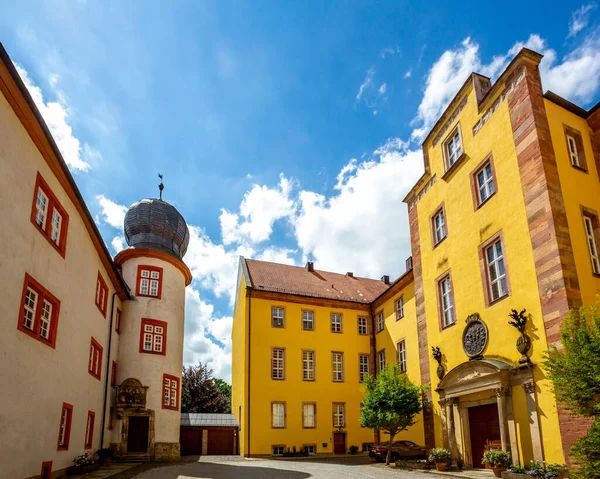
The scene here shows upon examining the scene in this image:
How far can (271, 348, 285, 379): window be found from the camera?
31984 millimetres

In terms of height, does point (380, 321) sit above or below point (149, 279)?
below

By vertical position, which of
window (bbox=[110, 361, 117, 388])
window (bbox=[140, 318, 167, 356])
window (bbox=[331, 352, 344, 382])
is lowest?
window (bbox=[110, 361, 117, 388])

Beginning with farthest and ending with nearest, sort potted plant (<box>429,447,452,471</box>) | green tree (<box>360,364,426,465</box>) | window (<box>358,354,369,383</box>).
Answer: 1. window (<box>358,354,369,383</box>)
2. green tree (<box>360,364,426,465</box>)
3. potted plant (<box>429,447,452,471</box>)

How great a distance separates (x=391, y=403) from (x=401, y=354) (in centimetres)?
765

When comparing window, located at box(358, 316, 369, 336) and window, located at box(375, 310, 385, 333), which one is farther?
window, located at box(358, 316, 369, 336)

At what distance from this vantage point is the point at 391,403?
2238 cm

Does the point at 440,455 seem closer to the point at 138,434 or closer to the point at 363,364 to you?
the point at 363,364

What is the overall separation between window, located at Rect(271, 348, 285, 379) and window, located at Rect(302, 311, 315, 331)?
2374mm

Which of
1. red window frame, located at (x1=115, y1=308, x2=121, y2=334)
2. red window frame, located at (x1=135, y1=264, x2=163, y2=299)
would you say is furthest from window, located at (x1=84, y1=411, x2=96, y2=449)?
red window frame, located at (x1=135, y1=264, x2=163, y2=299)

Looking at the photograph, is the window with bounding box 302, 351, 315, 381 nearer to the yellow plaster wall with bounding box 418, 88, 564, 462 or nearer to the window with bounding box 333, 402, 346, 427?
the window with bounding box 333, 402, 346, 427

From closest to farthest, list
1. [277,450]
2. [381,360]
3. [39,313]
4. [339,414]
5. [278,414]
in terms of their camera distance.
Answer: [39,313], [277,450], [278,414], [339,414], [381,360]

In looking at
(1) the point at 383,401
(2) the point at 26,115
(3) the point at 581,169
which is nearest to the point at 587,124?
(3) the point at 581,169

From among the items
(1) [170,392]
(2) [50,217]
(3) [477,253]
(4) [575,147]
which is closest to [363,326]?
(1) [170,392]

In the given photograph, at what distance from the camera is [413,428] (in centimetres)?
2820
